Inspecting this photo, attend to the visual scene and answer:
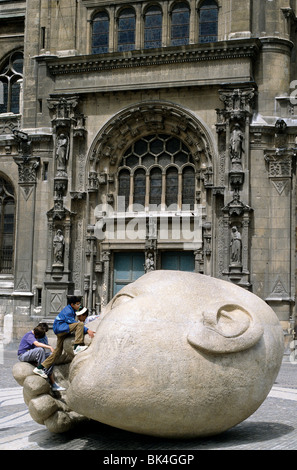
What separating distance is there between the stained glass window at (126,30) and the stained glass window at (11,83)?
17.6ft

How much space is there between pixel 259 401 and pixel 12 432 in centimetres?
356

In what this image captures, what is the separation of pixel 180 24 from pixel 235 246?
30.2ft

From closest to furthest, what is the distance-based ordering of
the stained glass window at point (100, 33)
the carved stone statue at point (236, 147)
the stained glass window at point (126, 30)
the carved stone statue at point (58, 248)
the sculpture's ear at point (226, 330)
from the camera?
the sculpture's ear at point (226, 330)
the carved stone statue at point (236, 147)
the carved stone statue at point (58, 248)
the stained glass window at point (126, 30)
the stained glass window at point (100, 33)

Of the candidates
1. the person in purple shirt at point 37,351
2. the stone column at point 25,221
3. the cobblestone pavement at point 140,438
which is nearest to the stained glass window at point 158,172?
the stone column at point 25,221

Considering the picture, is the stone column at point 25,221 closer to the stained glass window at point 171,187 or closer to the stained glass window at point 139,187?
the stained glass window at point 139,187

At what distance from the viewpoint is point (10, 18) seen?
29094 mm

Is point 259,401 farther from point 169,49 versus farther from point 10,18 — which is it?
point 10,18

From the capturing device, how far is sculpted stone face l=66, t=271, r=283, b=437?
24.2 feet

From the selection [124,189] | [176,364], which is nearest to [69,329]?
[176,364]

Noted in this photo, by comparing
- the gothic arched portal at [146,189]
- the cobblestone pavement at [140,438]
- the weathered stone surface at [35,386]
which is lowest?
the cobblestone pavement at [140,438]

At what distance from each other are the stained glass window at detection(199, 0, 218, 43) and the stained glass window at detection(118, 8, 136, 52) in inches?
109

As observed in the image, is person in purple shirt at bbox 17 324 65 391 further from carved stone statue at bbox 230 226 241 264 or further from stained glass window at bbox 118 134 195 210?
stained glass window at bbox 118 134 195 210

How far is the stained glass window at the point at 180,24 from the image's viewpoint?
2580cm

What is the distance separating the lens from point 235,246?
23562 mm
